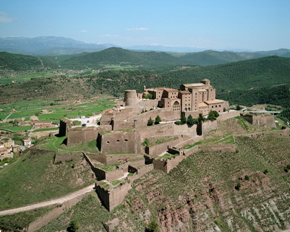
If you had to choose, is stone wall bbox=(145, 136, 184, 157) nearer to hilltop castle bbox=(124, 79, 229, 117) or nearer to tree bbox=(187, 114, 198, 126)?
tree bbox=(187, 114, 198, 126)

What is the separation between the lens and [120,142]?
135 ft

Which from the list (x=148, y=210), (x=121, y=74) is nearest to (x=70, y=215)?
(x=148, y=210)

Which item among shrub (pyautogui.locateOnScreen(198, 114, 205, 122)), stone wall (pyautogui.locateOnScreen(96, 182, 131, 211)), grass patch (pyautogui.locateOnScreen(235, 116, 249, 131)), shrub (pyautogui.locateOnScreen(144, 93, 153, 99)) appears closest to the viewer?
stone wall (pyautogui.locateOnScreen(96, 182, 131, 211))

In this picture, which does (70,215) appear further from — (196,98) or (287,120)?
(287,120)

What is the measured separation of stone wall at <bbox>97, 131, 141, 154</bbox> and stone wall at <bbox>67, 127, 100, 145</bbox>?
1.50 meters

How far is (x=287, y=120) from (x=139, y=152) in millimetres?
58755

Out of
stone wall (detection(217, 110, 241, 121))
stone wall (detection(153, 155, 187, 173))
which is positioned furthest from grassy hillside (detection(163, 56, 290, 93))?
stone wall (detection(153, 155, 187, 173))

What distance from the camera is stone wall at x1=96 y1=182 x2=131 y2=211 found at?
30.7 m

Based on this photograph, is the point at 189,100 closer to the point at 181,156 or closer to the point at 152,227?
the point at 181,156

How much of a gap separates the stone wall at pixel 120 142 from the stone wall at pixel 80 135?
1.50 meters

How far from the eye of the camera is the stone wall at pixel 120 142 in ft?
133

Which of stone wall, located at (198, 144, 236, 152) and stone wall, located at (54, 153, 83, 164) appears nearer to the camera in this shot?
stone wall, located at (54, 153, 83, 164)

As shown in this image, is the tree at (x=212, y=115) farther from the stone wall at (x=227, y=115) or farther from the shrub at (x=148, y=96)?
the shrub at (x=148, y=96)

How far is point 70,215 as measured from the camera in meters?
29.7
